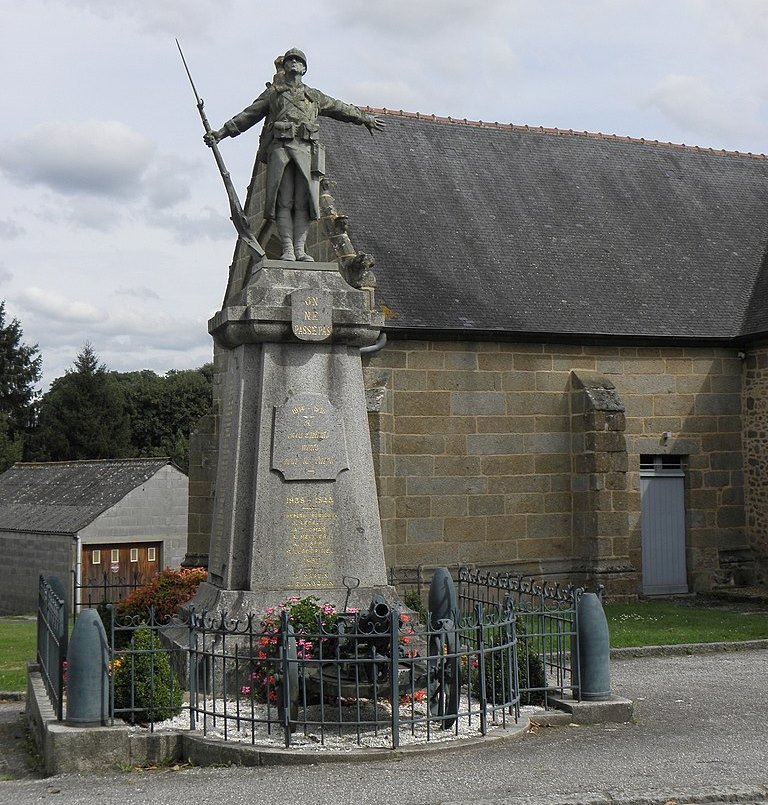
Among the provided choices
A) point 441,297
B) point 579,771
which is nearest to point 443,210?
point 441,297

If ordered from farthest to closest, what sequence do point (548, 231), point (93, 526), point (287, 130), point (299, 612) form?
point (93, 526)
point (548, 231)
point (287, 130)
point (299, 612)

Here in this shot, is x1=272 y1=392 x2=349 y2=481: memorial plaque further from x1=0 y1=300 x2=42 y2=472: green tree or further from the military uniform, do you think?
x1=0 y1=300 x2=42 y2=472: green tree

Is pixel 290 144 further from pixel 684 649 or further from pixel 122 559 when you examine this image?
pixel 122 559

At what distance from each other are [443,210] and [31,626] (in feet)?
32.2

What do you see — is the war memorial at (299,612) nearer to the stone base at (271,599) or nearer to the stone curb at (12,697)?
the stone base at (271,599)

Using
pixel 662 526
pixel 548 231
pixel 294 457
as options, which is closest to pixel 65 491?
pixel 548 231

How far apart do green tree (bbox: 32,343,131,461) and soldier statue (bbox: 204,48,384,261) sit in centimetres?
3765

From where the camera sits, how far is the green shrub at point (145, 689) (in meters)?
7.82

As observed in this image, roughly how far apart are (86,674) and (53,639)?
1.34 m

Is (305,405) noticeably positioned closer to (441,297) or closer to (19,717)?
(19,717)

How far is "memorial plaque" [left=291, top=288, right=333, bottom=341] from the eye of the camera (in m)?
8.85

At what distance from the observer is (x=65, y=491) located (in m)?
32.7

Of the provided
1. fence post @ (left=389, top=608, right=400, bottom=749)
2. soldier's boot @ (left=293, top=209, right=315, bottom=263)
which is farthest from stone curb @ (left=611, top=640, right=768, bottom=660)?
soldier's boot @ (left=293, top=209, right=315, bottom=263)

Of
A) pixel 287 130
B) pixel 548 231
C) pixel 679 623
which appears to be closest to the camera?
pixel 287 130
